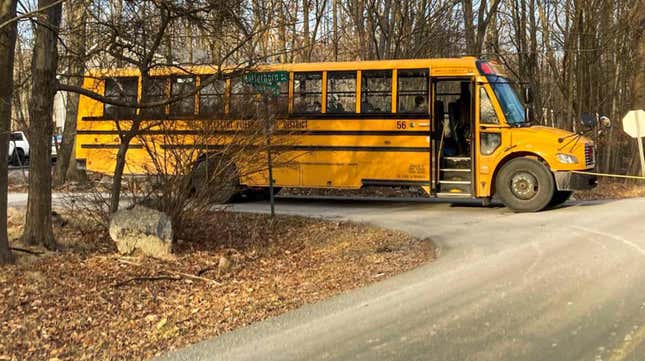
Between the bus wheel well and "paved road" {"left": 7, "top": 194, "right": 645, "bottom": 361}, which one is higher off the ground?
the bus wheel well

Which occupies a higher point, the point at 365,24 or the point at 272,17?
the point at 365,24

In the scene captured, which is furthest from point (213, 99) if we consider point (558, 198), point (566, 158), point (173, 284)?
point (558, 198)

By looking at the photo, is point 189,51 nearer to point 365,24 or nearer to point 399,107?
point 399,107

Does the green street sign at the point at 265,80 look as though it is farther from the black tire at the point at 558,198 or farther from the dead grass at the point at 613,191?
the dead grass at the point at 613,191

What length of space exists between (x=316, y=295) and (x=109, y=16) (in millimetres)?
5713

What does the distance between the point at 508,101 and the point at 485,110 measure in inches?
21.0

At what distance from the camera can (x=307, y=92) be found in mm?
14039

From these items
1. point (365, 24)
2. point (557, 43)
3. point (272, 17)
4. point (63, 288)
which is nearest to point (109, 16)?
point (272, 17)

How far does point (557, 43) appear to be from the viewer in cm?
2564

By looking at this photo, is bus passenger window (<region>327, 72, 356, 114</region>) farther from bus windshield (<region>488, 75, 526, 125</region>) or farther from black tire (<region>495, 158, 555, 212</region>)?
black tire (<region>495, 158, 555, 212</region>)


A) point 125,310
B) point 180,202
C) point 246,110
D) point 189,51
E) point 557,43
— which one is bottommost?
point 125,310

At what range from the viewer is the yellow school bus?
12.7 metres

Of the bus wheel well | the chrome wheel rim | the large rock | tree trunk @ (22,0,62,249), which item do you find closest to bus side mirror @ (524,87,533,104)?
the bus wheel well

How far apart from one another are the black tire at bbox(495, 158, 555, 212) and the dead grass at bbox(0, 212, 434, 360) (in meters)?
3.27
